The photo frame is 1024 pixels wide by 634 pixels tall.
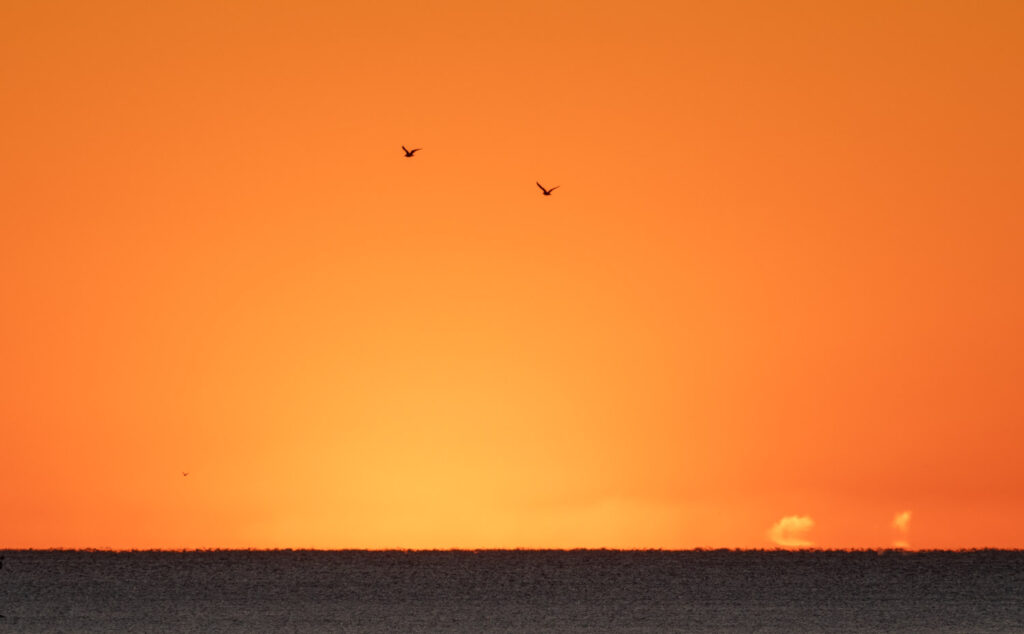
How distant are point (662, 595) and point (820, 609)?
3.01 meters

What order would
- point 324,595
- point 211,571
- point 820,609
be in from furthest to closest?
point 211,571 → point 324,595 → point 820,609

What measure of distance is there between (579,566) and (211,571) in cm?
688

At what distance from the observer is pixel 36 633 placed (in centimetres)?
2858

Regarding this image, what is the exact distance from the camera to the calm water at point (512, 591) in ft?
96.8

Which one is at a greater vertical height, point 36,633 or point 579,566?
point 579,566

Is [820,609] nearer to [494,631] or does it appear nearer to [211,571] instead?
[494,631]

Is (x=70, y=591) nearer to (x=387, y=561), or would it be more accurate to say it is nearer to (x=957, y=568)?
(x=387, y=561)

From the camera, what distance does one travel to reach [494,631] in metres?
28.4

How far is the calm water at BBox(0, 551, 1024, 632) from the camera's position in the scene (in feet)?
96.8

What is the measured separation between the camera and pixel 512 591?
33.7 meters

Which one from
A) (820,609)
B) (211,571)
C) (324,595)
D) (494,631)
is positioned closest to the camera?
(494,631)

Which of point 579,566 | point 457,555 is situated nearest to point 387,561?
point 457,555

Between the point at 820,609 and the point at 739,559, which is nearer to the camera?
the point at 820,609

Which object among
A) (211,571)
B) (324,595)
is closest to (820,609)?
(324,595)
